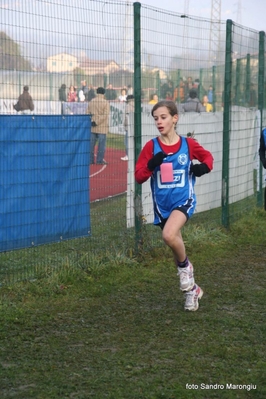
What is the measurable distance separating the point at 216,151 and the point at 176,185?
4.75 m

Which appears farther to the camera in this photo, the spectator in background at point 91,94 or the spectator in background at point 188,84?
the spectator in background at point 188,84

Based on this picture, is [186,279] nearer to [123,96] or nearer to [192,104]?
[123,96]

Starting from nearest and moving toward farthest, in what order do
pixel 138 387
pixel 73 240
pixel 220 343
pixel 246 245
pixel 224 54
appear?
pixel 138 387
pixel 220 343
pixel 73 240
pixel 246 245
pixel 224 54

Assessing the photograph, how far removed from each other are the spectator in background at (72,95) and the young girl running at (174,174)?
119 centimetres

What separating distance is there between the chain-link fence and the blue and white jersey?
1.39 meters

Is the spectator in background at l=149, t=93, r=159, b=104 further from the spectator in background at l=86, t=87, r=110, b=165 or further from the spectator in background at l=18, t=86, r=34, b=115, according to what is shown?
the spectator in background at l=18, t=86, r=34, b=115

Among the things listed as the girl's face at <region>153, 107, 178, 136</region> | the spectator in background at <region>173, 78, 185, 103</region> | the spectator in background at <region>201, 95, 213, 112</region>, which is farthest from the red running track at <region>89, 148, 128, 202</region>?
the spectator in background at <region>201, 95, 213, 112</region>

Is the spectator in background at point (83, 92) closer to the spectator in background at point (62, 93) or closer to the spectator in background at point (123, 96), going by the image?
the spectator in background at point (62, 93)

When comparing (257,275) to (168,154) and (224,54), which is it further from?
(224,54)

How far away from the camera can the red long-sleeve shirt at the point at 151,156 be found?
22.2ft

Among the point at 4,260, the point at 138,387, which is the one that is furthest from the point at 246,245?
the point at 138,387

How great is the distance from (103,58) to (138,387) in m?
4.34

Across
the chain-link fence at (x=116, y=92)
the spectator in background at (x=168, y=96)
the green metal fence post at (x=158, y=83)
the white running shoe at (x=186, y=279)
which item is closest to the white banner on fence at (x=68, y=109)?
the chain-link fence at (x=116, y=92)

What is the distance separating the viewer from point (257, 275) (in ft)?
28.0
